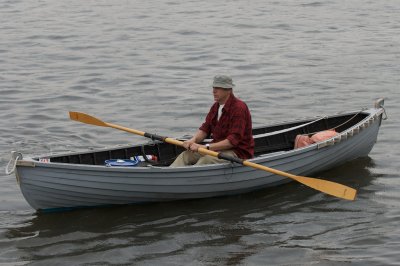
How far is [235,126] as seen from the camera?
1166 centimetres

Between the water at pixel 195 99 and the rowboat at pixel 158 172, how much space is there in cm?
24

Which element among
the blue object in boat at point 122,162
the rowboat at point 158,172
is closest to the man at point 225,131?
the rowboat at point 158,172

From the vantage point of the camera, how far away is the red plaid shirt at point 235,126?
11.7 metres

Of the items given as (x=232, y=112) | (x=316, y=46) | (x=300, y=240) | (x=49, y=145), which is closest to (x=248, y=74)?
(x=316, y=46)

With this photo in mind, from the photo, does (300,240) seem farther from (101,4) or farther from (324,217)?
(101,4)

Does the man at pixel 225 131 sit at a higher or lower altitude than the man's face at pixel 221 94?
lower

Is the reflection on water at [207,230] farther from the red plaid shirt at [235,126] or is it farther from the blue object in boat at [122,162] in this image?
the red plaid shirt at [235,126]

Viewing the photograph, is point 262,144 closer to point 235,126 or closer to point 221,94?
point 235,126

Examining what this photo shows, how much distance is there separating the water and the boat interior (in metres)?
0.78

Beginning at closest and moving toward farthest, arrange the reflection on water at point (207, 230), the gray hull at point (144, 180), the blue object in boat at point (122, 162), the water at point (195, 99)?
1. the reflection on water at point (207, 230)
2. the water at point (195, 99)
3. the gray hull at point (144, 180)
4. the blue object in boat at point (122, 162)

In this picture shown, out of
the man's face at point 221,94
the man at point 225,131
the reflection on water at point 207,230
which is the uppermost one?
the man's face at point 221,94

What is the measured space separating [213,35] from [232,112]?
42.9ft

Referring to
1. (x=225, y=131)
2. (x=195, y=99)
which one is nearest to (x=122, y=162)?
(x=225, y=131)

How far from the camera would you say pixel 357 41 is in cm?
2319
